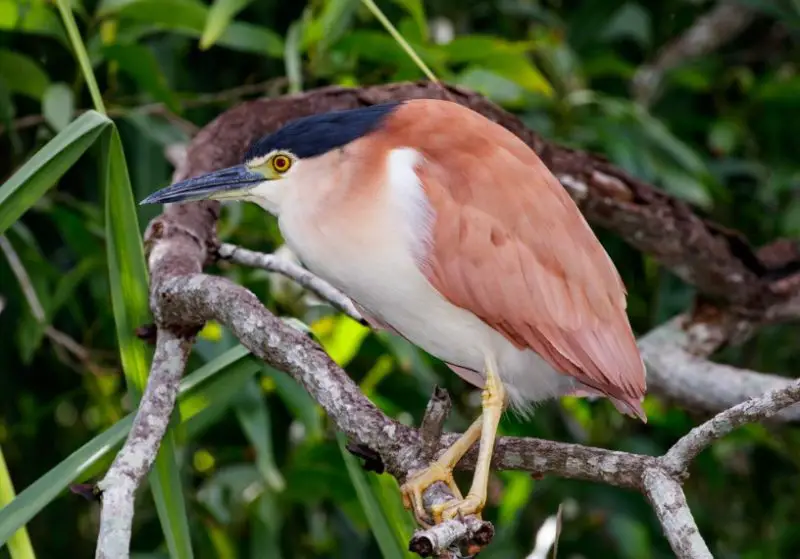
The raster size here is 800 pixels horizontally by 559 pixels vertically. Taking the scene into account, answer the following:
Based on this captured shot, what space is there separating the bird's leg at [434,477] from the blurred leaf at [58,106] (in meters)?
0.71

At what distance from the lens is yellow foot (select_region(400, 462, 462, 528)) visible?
1.12 metres

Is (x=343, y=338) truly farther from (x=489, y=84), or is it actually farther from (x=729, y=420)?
(x=729, y=420)

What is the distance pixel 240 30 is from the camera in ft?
5.78

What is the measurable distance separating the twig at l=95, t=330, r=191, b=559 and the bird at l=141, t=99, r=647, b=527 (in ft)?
0.52

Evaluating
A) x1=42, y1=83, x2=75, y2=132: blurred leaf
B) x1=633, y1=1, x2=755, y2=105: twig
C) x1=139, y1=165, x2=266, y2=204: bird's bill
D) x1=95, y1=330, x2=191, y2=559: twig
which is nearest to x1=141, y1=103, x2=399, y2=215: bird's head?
x1=139, y1=165, x2=266, y2=204: bird's bill

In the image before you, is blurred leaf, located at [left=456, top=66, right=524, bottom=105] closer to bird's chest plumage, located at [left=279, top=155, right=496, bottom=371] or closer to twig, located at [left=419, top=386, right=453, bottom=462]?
bird's chest plumage, located at [left=279, top=155, right=496, bottom=371]

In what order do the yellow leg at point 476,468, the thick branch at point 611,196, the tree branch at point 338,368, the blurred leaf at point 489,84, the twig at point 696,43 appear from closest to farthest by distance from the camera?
the tree branch at point 338,368
the yellow leg at point 476,468
the thick branch at point 611,196
the blurred leaf at point 489,84
the twig at point 696,43

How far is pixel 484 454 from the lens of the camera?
3.68 ft

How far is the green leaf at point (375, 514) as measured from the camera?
117 cm

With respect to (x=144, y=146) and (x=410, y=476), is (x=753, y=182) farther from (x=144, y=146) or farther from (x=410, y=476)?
(x=410, y=476)

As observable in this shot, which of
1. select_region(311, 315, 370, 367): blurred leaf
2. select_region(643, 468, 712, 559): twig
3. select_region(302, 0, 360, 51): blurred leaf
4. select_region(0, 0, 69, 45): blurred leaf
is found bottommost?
select_region(311, 315, 370, 367): blurred leaf

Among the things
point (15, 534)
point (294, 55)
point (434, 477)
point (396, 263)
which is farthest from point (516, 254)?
point (294, 55)

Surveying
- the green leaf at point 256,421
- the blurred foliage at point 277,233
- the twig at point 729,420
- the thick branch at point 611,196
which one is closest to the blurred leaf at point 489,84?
the blurred foliage at point 277,233

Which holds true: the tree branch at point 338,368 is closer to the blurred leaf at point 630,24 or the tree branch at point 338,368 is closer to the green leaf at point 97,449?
the green leaf at point 97,449
